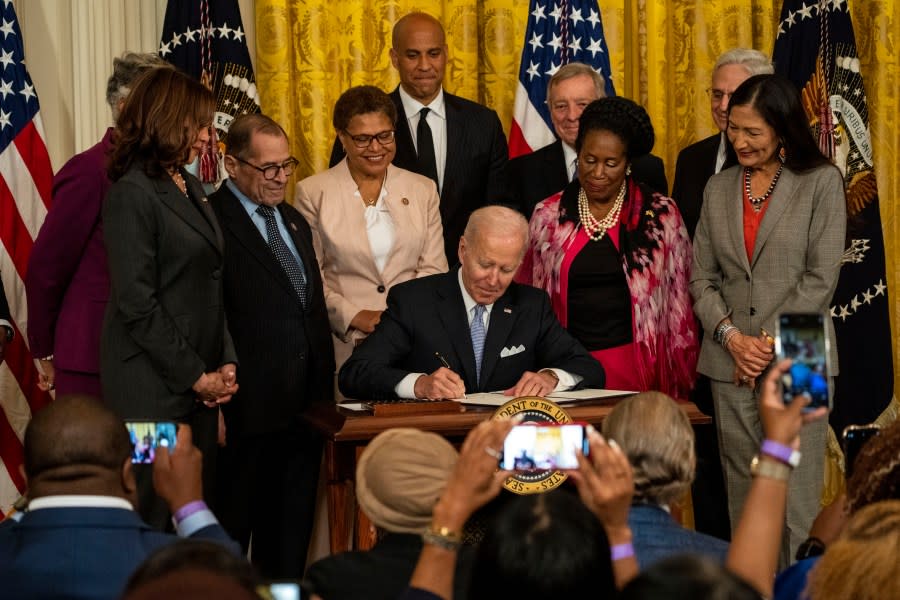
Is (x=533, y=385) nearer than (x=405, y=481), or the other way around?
(x=405, y=481)

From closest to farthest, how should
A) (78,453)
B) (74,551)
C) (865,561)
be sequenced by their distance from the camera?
1. (865,561)
2. (74,551)
3. (78,453)

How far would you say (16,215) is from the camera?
17.8 ft

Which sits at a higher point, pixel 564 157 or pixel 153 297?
pixel 564 157

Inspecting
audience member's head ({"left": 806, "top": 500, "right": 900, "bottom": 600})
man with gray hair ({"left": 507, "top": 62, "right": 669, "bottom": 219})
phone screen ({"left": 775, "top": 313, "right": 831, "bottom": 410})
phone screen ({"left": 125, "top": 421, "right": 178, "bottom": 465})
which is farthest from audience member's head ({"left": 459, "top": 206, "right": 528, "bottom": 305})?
audience member's head ({"left": 806, "top": 500, "right": 900, "bottom": 600})

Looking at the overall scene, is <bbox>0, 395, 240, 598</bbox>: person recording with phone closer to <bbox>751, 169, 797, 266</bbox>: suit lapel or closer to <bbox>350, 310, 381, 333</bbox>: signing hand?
<bbox>350, 310, 381, 333</bbox>: signing hand

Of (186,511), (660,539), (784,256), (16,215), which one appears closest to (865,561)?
(660,539)

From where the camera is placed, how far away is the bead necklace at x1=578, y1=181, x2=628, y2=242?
4922 millimetres

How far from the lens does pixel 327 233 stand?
5133mm

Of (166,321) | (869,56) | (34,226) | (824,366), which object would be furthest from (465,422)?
(869,56)

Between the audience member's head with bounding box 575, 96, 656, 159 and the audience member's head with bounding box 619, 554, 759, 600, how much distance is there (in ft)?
11.3

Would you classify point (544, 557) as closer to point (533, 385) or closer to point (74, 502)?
point (74, 502)

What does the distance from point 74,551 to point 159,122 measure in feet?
6.22

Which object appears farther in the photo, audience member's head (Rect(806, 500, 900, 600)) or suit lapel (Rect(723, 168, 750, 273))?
suit lapel (Rect(723, 168, 750, 273))

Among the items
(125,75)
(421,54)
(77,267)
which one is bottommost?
(77,267)
